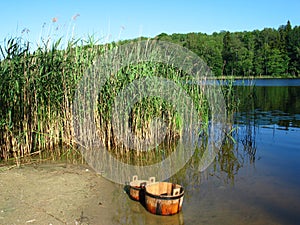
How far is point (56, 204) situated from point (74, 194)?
1.34ft

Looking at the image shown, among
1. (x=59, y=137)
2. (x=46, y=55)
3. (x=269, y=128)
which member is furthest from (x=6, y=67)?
(x=269, y=128)

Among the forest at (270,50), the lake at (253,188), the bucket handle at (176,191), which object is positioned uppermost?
the forest at (270,50)

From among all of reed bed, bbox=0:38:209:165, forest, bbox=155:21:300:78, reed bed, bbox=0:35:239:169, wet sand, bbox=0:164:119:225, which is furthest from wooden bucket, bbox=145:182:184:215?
forest, bbox=155:21:300:78

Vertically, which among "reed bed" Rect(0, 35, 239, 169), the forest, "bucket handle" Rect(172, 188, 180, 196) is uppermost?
the forest

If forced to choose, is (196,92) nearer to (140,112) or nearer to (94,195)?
(140,112)

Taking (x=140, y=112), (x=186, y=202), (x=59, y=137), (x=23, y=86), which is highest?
(x=23, y=86)

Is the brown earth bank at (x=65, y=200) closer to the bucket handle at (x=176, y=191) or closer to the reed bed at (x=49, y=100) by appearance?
the bucket handle at (x=176, y=191)

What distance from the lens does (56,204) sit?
426cm

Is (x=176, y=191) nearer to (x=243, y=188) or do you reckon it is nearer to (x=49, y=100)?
(x=243, y=188)

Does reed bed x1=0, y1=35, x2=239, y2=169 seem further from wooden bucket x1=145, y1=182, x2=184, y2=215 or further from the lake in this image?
wooden bucket x1=145, y1=182, x2=184, y2=215

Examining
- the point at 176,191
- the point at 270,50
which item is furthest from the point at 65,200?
the point at 270,50

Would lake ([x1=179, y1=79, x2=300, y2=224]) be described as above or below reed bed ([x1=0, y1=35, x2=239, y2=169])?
below

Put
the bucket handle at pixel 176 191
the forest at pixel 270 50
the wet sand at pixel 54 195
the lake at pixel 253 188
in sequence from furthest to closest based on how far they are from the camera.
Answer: the forest at pixel 270 50
the lake at pixel 253 188
the bucket handle at pixel 176 191
the wet sand at pixel 54 195

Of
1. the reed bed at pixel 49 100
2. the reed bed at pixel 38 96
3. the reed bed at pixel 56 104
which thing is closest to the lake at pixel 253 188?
the reed bed at pixel 56 104
